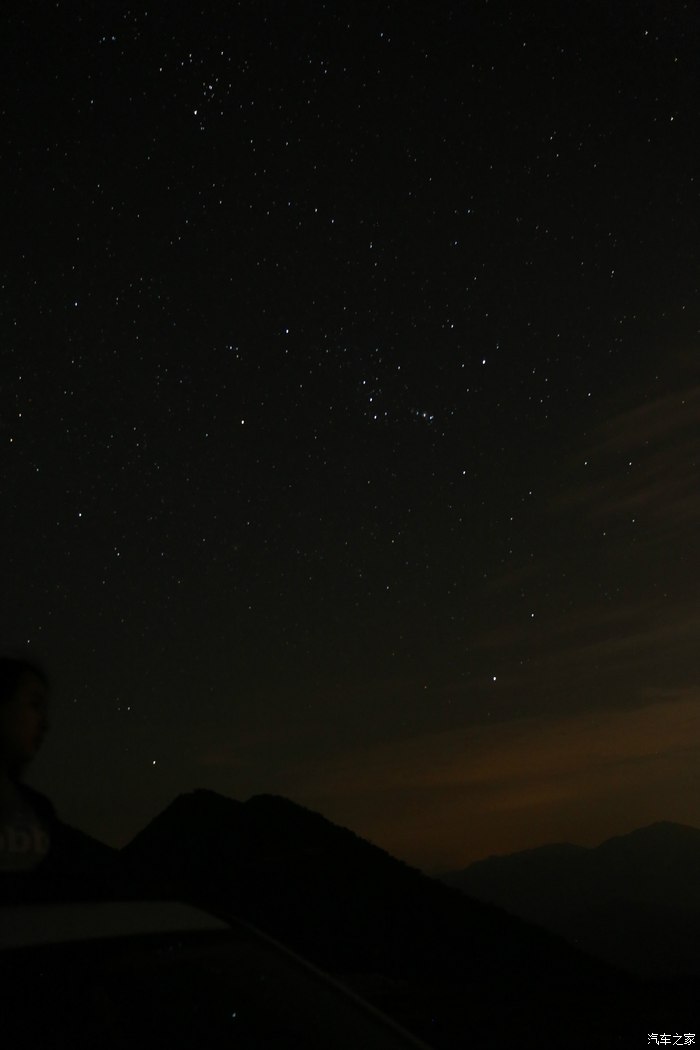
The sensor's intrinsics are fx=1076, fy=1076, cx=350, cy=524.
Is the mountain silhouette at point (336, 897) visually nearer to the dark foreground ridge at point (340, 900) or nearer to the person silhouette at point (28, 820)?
the dark foreground ridge at point (340, 900)

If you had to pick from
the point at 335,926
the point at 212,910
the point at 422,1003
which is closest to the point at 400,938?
the point at 335,926

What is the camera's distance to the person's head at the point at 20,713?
3.51 m

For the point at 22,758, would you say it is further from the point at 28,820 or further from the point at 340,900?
the point at 340,900

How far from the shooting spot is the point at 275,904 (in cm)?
1227

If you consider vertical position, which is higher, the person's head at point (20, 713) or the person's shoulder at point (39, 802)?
the person's head at point (20, 713)

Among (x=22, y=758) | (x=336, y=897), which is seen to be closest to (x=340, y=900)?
(x=336, y=897)

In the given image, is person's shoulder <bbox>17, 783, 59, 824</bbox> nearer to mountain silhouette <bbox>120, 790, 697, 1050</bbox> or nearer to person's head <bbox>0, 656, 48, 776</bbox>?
person's head <bbox>0, 656, 48, 776</bbox>

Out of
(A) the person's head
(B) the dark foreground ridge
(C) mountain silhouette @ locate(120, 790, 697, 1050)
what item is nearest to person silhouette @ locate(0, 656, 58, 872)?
(A) the person's head

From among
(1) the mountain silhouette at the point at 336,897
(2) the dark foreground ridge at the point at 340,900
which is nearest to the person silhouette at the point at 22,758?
(2) the dark foreground ridge at the point at 340,900

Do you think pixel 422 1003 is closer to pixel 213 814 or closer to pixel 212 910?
pixel 212 910

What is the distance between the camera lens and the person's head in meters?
3.51

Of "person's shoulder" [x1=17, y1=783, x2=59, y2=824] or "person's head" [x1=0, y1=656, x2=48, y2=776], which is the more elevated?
"person's head" [x1=0, y1=656, x2=48, y2=776]

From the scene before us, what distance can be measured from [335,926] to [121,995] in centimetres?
1026

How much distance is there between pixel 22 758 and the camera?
353 centimetres
